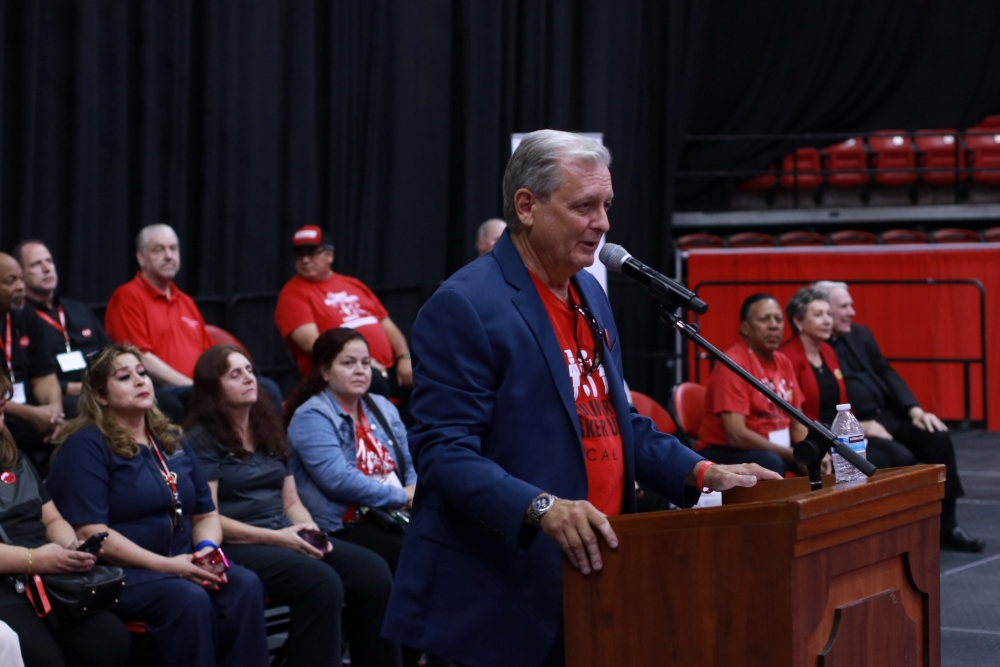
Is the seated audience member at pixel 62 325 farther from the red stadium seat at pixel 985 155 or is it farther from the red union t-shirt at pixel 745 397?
the red stadium seat at pixel 985 155

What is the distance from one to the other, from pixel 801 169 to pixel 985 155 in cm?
177

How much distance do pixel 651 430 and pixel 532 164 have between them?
0.52 metres

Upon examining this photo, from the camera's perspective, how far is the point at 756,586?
1.56 m

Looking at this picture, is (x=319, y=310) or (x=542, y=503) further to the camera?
(x=319, y=310)

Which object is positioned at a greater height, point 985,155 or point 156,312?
point 985,155

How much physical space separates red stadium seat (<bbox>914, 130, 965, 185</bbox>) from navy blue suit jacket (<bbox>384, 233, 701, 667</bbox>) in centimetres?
1082

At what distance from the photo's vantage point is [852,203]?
12.2 metres

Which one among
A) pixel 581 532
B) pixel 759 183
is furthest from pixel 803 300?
pixel 759 183

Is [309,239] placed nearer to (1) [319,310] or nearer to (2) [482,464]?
(1) [319,310]

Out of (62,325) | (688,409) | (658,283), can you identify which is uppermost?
(658,283)

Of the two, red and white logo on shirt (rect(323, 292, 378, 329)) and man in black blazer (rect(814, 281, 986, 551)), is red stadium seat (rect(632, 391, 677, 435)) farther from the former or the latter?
red and white logo on shirt (rect(323, 292, 378, 329))

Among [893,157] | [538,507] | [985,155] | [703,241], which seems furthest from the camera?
[893,157]

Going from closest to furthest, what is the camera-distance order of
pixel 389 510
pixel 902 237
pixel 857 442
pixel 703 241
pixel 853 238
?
pixel 857 442, pixel 389 510, pixel 902 237, pixel 853 238, pixel 703 241

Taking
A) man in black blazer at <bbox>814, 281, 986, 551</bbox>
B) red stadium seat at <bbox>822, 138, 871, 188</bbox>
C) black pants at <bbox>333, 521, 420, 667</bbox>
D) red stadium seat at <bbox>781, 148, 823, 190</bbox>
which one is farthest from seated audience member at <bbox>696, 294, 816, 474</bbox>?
red stadium seat at <bbox>822, 138, 871, 188</bbox>
